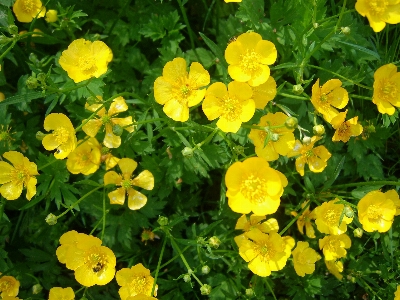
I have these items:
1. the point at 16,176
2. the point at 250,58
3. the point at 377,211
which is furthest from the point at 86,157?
the point at 377,211

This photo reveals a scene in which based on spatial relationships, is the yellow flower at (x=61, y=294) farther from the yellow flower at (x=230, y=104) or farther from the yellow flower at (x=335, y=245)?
the yellow flower at (x=335, y=245)

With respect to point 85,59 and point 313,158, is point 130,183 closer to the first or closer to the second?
point 85,59

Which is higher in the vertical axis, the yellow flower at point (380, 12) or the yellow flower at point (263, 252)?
the yellow flower at point (380, 12)

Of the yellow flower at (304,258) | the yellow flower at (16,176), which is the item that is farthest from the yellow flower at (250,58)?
the yellow flower at (16,176)

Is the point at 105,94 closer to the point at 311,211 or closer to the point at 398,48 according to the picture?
the point at 311,211

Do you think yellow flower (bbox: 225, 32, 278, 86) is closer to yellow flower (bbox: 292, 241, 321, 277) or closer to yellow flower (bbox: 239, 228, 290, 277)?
yellow flower (bbox: 239, 228, 290, 277)
